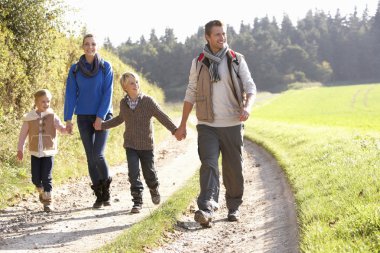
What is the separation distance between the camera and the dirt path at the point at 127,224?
19.0 feet

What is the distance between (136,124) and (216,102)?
1514mm

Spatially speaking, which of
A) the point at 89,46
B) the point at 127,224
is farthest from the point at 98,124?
the point at 127,224

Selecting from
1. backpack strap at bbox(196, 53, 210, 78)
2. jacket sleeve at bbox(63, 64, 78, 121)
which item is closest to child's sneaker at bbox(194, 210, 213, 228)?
backpack strap at bbox(196, 53, 210, 78)

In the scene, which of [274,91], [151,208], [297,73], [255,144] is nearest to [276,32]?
[297,73]

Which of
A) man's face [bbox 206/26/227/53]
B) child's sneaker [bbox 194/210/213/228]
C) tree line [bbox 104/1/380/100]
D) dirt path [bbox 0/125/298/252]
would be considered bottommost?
dirt path [bbox 0/125/298/252]

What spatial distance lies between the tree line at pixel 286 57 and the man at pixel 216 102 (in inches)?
3419

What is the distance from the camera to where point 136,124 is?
24.4 ft

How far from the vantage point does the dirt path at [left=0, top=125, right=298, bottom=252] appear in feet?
19.0

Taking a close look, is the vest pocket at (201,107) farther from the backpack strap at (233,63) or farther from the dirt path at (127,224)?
the dirt path at (127,224)

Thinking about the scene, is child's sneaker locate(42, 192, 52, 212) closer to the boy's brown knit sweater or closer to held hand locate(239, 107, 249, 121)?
the boy's brown knit sweater

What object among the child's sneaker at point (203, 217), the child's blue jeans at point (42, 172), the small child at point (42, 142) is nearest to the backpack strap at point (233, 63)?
the child's sneaker at point (203, 217)

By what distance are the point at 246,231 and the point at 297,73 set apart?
117 meters

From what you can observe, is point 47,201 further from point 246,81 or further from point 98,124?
point 246,81

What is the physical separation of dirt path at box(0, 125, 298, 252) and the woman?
38.4 inches
